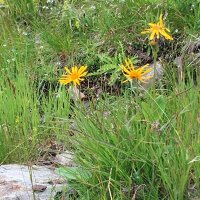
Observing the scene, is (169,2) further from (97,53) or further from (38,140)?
(38,140)

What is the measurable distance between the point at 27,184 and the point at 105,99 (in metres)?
0.62

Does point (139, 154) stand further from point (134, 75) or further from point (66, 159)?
point (66, 159)

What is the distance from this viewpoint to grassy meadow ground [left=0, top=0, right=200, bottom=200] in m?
2.52

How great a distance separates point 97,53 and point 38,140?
4.34 feet

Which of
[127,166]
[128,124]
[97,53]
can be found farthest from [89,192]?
[97,53]

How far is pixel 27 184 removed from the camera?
2.85 m

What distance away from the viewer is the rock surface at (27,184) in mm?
2738

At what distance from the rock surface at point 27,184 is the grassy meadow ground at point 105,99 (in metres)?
0.12

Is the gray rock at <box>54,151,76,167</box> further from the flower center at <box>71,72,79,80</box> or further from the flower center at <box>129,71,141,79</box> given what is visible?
the flower center at <box>129,71,141,79</box>

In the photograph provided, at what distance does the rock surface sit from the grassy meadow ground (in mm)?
119

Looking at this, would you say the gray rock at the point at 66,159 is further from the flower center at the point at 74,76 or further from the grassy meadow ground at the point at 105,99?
the flower center at the point at 74,76

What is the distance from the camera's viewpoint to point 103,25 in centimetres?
466

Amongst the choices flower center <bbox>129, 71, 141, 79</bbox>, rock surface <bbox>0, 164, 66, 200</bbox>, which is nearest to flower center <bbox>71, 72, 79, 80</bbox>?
flower center <bbox>129, 71, 141, 79</bbox>

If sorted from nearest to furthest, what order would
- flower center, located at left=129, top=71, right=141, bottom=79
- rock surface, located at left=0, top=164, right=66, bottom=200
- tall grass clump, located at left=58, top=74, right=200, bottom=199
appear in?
tall grass clump, located at left=58, top=74, right=200, bottom=199, flower center, located at left=129, top=71, right=141, bottom=79, rock surface, located at left=0, top=164, right=66, bottom=200
